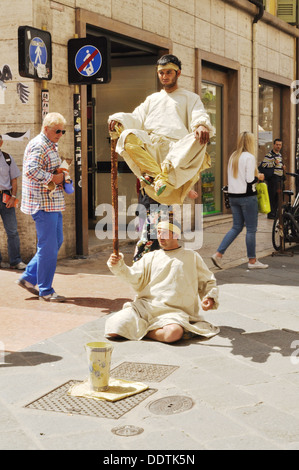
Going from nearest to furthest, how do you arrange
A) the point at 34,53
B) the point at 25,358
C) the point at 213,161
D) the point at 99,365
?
the point at 99,365 → the point at 25,358 → the point at 34,53 → the point at 213,161

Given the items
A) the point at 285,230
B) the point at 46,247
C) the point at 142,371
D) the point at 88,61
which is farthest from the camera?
the point at 285,230

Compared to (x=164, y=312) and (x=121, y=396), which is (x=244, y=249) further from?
(x=121, y=396)

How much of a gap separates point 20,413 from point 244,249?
24.3ft

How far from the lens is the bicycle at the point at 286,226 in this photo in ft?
34.8

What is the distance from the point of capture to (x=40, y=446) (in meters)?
3.49

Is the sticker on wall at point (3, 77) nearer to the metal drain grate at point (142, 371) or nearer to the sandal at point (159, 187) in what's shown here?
the sandal at point (159, 187)

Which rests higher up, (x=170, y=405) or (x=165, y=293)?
(x=165, y=293)

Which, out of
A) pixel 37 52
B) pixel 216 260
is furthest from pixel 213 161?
pixel 37 52

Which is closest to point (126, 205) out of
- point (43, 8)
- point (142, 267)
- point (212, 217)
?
point (212, 217)

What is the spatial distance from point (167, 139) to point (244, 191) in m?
3.39

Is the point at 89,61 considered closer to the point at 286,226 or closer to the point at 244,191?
the point at 244,191

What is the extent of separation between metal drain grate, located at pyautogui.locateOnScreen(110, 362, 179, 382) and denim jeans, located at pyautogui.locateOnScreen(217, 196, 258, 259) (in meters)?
4.47

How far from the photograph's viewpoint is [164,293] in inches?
221

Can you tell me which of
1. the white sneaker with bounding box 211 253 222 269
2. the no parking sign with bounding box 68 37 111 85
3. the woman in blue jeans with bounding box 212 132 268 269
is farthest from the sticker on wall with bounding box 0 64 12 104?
the white sneaker with bounding box 211 253 222 269
